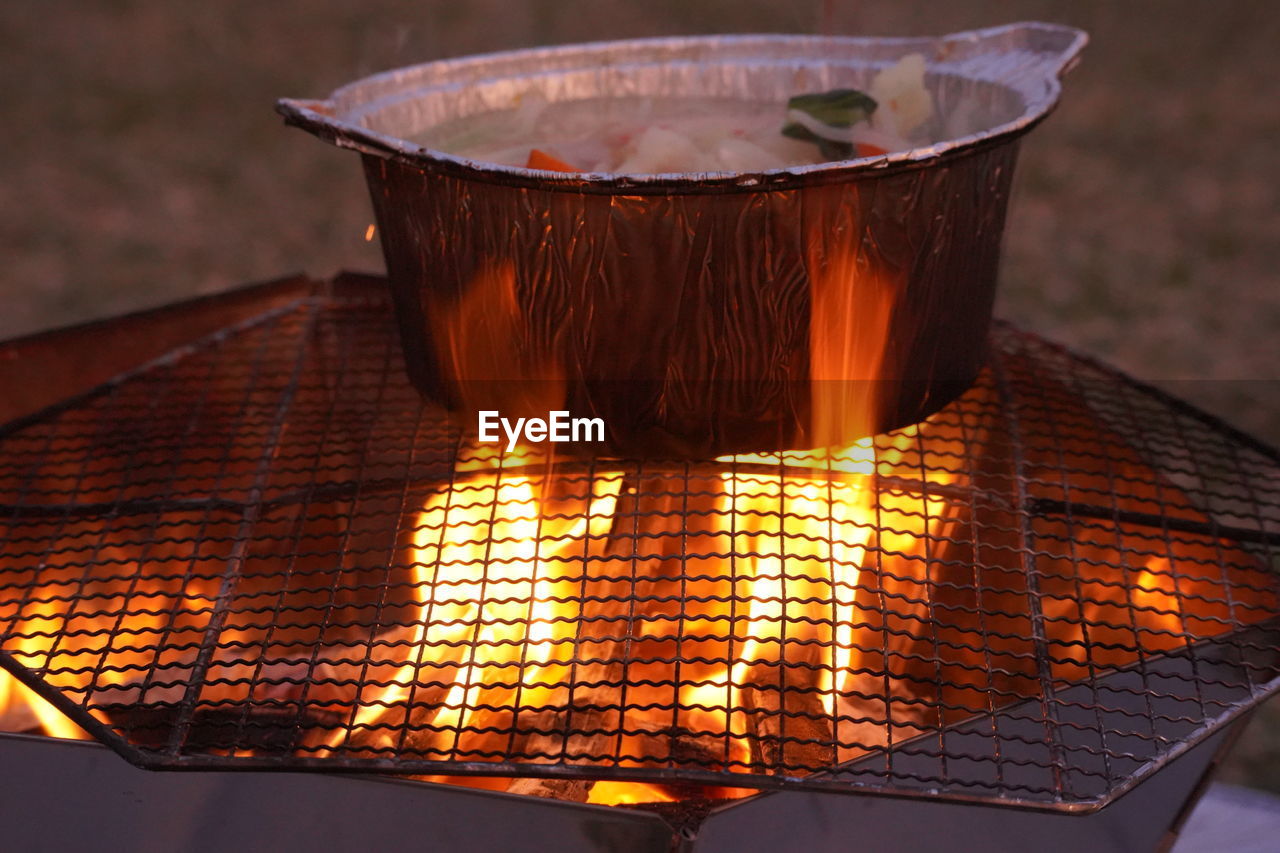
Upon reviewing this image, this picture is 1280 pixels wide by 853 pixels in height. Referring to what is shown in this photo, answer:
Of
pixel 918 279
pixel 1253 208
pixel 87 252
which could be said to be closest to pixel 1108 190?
pixel 1253 208

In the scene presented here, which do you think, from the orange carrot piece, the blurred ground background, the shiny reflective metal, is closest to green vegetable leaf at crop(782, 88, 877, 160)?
the shiny reflective metal

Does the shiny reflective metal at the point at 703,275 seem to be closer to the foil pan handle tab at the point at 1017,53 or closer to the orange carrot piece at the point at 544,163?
the foil pan handle tab at the point at 1017,53

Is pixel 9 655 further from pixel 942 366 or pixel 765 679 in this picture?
pixel 942 366

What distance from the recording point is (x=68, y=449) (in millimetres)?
1568

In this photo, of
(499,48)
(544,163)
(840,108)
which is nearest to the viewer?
(544,163)

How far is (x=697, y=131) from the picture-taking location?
1.52m

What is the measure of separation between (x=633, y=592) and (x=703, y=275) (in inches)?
13.8

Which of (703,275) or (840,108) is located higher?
(840,108)

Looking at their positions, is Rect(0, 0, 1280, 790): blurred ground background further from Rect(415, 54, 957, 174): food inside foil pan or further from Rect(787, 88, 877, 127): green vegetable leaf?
Rect(787, 88, 877, 127): green vegetable leaf

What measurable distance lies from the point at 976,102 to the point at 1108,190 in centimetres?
346

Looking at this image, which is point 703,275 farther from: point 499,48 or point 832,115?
point 499,48

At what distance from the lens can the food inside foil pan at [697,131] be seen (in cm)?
136

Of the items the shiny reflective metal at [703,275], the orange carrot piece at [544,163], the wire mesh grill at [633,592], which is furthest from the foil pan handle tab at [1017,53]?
the orange carrot piece at [544,163]

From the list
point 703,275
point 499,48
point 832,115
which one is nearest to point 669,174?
point 703,275
